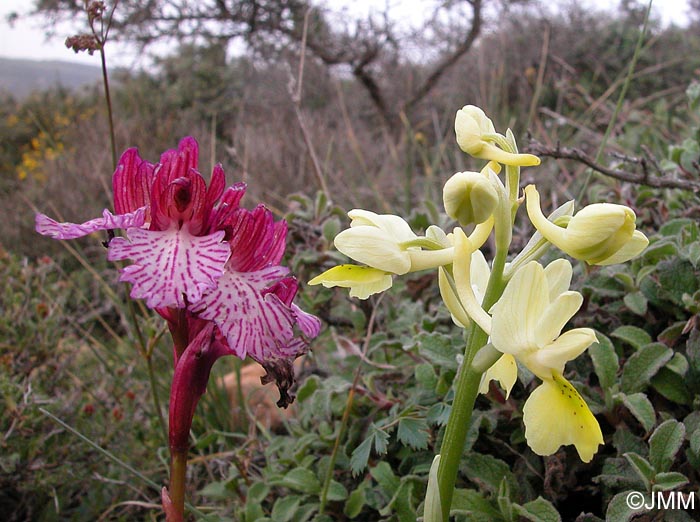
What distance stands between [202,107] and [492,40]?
11.1ft

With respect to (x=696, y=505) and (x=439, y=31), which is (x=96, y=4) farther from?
(x=439, y=31)

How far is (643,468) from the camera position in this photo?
2.43 feet

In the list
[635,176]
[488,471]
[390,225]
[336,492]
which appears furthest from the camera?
[635,176]

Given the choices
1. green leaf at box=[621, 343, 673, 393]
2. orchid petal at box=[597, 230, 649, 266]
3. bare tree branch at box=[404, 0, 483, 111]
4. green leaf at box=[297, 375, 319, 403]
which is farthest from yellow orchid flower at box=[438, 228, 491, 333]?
bare tree branch at box=[404, 0, 483, 111]

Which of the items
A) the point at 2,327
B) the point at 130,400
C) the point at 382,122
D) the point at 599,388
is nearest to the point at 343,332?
the point at 130,400

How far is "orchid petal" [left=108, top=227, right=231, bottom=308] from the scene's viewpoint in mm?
544

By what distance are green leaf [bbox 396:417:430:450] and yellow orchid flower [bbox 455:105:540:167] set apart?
0.44 m

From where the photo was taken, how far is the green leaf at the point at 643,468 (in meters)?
0.73

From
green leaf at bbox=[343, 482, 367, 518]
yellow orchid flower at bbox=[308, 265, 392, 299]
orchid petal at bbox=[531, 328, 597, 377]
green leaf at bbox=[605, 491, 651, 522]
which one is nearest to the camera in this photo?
orchid petal at bbox=[531, 328, 597, 377]

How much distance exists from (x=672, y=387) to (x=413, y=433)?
381 mm

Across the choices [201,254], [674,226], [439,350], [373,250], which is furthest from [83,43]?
[674,226]

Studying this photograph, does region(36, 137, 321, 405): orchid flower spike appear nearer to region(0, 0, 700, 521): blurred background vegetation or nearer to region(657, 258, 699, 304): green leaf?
region(0, 0, 700, 521): blurred background vegetation

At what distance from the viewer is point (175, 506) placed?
0.62 meters

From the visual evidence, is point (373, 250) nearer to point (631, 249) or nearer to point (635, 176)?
point (631, 249)
